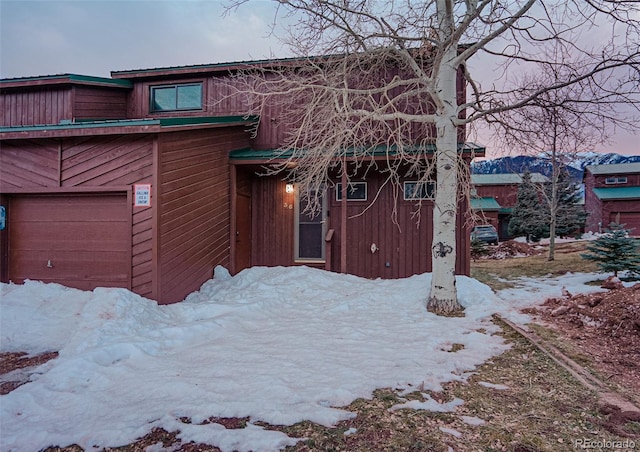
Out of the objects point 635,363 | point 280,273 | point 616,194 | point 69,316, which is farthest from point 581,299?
point 616,194

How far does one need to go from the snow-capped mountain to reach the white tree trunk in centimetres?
259

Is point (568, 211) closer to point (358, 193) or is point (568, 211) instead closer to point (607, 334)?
point (358, 193)

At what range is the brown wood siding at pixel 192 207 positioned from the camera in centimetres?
621

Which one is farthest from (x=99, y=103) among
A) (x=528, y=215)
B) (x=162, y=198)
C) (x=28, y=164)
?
(x=528, y=215)

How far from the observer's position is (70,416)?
2.78 m

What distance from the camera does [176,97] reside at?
9.80 meters

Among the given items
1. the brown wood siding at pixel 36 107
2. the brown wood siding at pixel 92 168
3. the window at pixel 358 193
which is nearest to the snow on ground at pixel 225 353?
the brown wood siding at pixel 92 168

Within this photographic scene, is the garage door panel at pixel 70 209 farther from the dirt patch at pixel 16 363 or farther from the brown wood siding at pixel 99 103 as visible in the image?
the brown wood siding at pixel 99 103

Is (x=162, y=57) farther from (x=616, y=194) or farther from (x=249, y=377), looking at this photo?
(x=616, y=194)

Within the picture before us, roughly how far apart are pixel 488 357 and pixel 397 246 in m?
4.78

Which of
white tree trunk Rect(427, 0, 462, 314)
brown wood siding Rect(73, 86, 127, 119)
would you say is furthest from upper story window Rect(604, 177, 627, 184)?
brown wood siding Rect(73, 86, 127, 119)

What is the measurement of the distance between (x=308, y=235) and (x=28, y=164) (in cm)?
583

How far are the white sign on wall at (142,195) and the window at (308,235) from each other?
3.96m

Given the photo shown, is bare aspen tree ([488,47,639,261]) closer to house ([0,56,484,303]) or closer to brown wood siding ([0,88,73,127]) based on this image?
house ([0,56,484,303])
